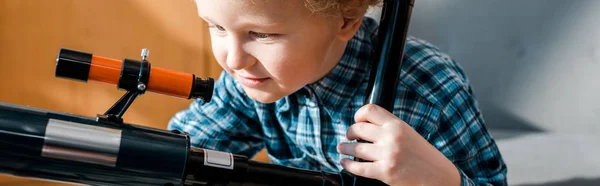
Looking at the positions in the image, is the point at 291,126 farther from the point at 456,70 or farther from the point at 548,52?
the point at 548,52

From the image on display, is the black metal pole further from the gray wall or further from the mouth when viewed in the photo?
the gray wall

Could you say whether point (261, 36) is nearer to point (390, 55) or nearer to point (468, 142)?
point (390, 55)

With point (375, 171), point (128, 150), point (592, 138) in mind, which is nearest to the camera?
point (128, 150)

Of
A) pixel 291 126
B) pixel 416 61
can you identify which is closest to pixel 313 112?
pixel 291 126

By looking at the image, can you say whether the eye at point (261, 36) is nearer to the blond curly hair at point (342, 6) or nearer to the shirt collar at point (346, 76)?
the blond curly hair at point (342, 6)

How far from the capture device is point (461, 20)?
3.60ft

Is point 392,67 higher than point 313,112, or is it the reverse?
point 392,67

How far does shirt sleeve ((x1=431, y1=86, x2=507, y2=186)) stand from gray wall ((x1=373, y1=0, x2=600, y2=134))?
20 cm

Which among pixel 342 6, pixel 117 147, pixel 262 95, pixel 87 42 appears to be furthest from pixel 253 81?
pixel 87 42

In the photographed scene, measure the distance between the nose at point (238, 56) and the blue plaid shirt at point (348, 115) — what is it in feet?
0.73

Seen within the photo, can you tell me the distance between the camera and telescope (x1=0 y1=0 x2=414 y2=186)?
20.0 inches

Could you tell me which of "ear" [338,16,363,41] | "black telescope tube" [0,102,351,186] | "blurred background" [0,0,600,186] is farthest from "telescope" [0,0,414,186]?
"blurred background" [0,0,600,186]

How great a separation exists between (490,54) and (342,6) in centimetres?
45

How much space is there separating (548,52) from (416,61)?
0.86 ft
